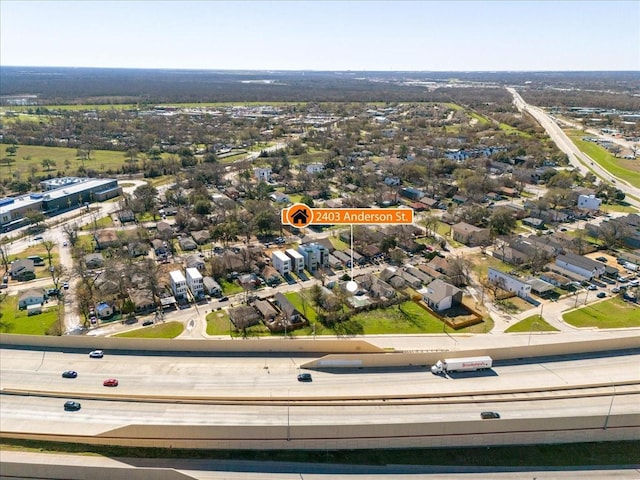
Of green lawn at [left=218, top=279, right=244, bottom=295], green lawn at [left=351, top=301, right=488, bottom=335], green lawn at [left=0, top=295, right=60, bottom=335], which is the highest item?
green lawn at [left=218, top=279, right=244, bottom=295]

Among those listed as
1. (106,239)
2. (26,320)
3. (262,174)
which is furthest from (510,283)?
(262,174)

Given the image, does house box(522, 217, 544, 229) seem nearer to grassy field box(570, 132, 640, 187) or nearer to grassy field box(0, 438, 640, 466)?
grassy field box(570, 132, 640, 187)

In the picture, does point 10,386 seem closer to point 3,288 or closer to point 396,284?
point 3,288

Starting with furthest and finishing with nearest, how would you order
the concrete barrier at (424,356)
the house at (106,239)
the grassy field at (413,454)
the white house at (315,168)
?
the white house at (315,168), the house at (106,239), the concrete barrier at (424,356), the grassy field at (413,454)

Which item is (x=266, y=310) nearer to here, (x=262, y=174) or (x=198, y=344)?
(x=198, y=344)

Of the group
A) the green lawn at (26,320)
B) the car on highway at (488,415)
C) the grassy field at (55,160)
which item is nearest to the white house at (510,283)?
the car on highway at (488,415)

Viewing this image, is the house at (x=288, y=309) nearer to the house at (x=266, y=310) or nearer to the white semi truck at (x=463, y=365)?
the house at (x=266, y=310)

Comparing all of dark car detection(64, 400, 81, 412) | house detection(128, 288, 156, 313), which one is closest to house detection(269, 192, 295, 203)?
house detection(128, 288, 156, 313)
